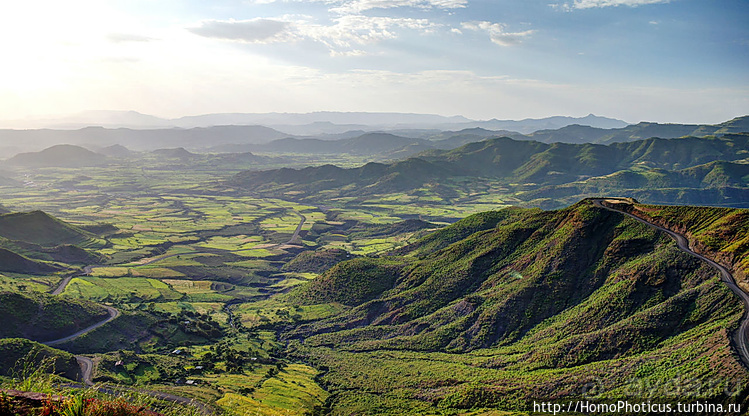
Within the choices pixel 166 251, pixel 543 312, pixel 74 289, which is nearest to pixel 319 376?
pixel 543 312

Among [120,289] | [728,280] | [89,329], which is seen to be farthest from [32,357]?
[728,280]

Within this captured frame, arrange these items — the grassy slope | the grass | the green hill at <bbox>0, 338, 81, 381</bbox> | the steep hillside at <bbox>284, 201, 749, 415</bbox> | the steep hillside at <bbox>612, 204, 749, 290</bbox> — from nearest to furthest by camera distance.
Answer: the steep hillside at <bbox>284, 201, 749, 415</bbox> → the steep hillside at <bbox>612, 204, 749, 290</bbox> → the grassy slope → the green hill at <bbox>0, 338, 81, 381</bbox> → the grass

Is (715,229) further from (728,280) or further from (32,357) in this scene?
(32,357)

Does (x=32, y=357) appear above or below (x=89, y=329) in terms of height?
above

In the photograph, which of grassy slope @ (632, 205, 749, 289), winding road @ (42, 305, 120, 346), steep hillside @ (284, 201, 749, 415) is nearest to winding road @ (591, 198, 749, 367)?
grassy slope @ (632, 205, 749, 289)

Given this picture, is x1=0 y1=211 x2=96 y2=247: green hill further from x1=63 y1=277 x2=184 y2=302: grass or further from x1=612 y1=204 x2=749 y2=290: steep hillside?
x1=612 y1=204 x2=749 y2=290: steep hillside
